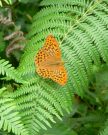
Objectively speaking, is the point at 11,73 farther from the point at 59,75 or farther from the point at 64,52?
the point at 64,52

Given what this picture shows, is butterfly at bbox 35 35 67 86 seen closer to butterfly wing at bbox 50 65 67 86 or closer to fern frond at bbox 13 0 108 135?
butterfly wing at bbox 50 65 67 86

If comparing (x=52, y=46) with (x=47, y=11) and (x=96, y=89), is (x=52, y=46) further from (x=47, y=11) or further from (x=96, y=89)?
(x=96, y=89)

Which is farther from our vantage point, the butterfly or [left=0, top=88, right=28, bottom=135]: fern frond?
the butterfly

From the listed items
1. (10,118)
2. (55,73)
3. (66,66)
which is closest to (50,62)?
(55,73)

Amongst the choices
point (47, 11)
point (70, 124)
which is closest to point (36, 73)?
point (47, 11)

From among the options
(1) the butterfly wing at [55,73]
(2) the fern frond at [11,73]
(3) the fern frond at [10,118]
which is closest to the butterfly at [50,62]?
(1) the butterfly wing at [55,73]

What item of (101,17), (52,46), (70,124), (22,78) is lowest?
(70,124)

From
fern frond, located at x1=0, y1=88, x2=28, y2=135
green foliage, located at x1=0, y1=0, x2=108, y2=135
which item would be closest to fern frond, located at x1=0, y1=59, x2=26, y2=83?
green foliage, located at x1=0, y1=0, x2=108, y2=135
